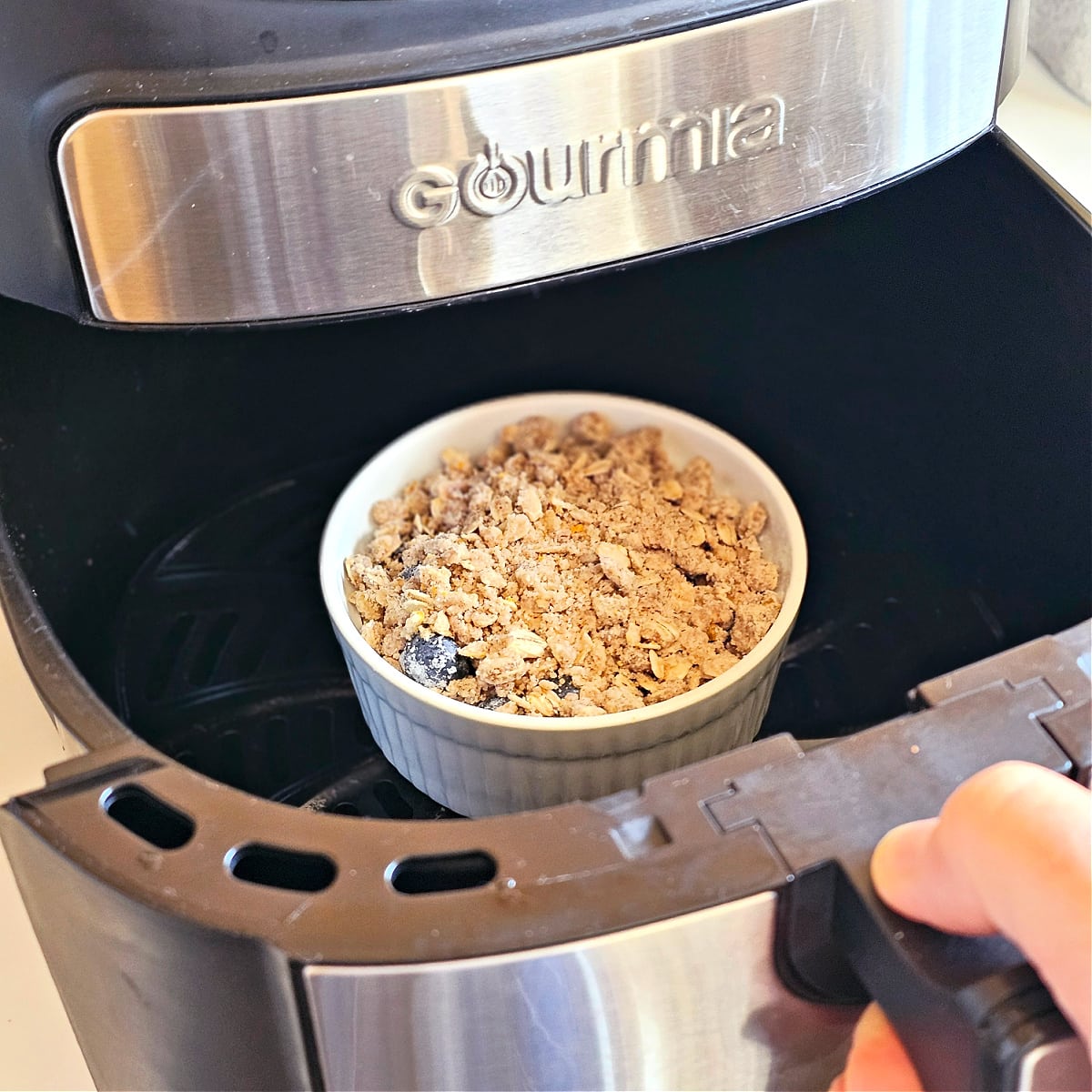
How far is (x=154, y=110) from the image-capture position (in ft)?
1.06

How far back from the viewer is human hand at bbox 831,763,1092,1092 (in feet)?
0.81

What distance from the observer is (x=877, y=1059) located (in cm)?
32

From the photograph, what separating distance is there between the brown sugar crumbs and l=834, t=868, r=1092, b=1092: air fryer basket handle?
17 centimetres

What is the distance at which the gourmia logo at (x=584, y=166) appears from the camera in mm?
342

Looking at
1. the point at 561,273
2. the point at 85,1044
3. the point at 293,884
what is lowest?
the point at 85,1044

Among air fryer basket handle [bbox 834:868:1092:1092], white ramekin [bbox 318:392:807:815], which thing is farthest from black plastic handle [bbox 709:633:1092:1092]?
white ramekin [bbox 318:392:807:815]

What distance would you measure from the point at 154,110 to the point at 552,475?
265 millimetres

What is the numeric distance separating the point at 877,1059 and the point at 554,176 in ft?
0.86

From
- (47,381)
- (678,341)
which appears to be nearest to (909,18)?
(678,341)

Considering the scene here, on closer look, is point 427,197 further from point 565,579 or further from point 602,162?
point 565,579

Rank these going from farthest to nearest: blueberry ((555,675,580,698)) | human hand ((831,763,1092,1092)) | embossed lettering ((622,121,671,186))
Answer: blueberry ((555,675,580,698)), embossed lettering ((622,121,671,186)), human hand ((831,763,1092,1092))

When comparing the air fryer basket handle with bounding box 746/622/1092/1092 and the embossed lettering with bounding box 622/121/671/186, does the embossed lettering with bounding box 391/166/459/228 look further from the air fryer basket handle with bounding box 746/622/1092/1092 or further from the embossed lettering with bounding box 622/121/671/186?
the air fryer basket handle with bounding box 746/622/1092/1092

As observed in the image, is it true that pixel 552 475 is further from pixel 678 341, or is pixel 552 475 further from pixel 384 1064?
pixel 384 1064

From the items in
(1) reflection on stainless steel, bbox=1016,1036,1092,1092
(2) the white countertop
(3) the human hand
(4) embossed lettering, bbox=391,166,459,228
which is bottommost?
(2) the white countertop
